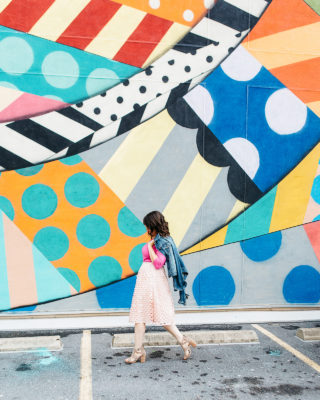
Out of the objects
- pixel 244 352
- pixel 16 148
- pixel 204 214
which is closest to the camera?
pixel 244 352

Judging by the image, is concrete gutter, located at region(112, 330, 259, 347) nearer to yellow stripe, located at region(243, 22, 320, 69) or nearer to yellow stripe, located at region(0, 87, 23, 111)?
yellow stripe, located at region(0, 87, 23, 111)

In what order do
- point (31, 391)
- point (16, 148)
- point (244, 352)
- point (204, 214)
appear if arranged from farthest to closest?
1. point (204, 214)
2. point (16, 148)
3. point (244, 352)
4. point (31, 391)

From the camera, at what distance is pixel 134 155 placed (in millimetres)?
6551

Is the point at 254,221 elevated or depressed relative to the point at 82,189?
depressed

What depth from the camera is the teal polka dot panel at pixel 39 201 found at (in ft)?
20.7

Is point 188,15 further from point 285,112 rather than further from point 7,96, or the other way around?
point 7,96

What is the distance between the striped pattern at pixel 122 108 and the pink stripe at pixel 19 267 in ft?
3.19

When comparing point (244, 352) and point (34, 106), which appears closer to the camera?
point (244, 352)

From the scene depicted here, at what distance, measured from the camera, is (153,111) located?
6.58m

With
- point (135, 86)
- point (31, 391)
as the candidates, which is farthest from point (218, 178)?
point (31, 391)

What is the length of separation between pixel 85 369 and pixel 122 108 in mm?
3698

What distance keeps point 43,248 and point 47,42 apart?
9.69 ft

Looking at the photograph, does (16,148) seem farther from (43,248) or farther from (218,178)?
(218,178)

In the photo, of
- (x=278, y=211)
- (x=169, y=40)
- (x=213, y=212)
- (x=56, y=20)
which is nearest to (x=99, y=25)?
(x=56, y=20)
